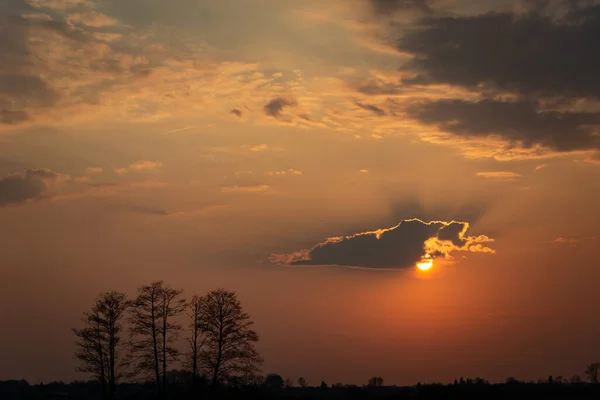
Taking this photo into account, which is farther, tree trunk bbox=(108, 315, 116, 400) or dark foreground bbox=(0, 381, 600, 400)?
tree trunk bbox=(108, 315, 116, 400)

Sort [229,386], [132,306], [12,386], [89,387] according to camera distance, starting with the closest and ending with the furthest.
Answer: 1. [229,386]
2. [132,306]
3. [89,387]
4. [12,386]

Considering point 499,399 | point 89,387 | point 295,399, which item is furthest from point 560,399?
point 89,387

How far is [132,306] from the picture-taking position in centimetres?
8481

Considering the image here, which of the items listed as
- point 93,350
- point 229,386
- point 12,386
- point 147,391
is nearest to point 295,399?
point 229,386

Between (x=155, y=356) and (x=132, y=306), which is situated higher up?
(x=132, y=306)

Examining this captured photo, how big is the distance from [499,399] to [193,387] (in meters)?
32.5

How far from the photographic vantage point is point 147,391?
89.8 meters

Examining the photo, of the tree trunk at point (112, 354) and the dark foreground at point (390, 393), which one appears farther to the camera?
the tree trunk at point (112, 354)

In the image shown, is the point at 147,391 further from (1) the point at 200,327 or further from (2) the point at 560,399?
(2) the point at 560,399

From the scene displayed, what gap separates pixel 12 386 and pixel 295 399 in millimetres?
70863

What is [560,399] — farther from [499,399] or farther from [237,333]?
[237,333]

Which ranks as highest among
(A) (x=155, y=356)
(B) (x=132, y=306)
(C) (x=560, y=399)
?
(B) (x=132, y=306)

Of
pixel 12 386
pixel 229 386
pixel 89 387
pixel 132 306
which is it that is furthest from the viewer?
pixel 12 386

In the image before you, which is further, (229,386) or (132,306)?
(132,306)
